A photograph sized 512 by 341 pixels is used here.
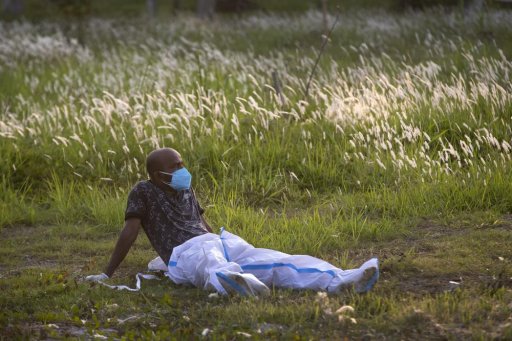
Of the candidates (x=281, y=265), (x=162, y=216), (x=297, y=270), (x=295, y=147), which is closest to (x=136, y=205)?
(x=162, y=216)

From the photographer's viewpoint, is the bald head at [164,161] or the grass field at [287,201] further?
the bald head at [164,161]

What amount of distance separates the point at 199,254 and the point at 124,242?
602 mm

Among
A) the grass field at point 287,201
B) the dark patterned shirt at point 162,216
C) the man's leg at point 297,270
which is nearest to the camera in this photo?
the grass field at point 287,201

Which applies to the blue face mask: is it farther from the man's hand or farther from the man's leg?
the man's hand

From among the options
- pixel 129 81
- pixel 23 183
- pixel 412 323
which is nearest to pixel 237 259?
pixel 412 323

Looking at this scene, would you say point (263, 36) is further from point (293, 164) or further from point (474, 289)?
point (474, 289)

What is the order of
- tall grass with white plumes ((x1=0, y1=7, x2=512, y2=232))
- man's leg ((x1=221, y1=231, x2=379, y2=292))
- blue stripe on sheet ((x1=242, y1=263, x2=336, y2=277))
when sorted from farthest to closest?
tall grass with white plumes ((x1=0, y1=7, x2=512, y2=232)) → blue stripe on sheet ((x1=242, y1=263, x2=336, y2=277)) → man's leg ((x1=221, y1=231, x2=379, y2=292))

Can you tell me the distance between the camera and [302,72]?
38.9ft

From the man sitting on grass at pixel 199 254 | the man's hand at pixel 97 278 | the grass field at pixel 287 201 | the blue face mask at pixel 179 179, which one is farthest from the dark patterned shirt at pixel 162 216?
the man's hand at pixel 97 278

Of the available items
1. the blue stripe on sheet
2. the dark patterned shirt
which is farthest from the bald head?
the blue stripe on sheet

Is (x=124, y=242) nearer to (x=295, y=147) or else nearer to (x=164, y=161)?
(x=164, y=161)

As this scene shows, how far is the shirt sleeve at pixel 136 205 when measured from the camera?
5.79 m

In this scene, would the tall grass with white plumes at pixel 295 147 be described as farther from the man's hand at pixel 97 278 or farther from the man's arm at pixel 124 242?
the man's hand at pixel 97 278

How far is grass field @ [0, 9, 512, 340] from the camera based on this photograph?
189 inches
